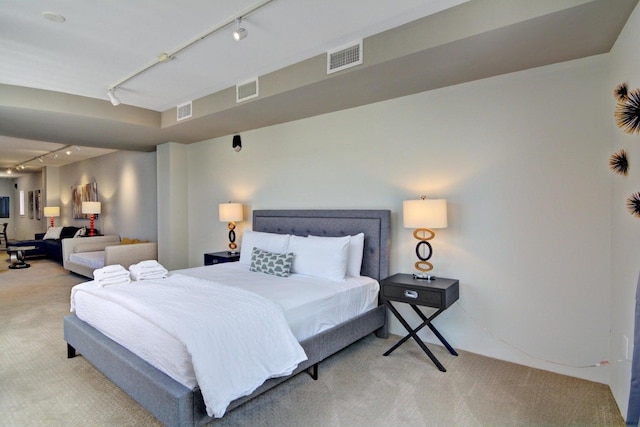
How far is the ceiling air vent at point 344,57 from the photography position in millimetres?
2818

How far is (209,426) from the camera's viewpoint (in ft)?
6.86

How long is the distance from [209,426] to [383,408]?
1.11 m

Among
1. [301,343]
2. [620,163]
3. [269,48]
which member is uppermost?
[269,48]

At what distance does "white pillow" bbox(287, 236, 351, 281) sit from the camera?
10.9 ft

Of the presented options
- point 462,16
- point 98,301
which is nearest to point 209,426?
point 98,301

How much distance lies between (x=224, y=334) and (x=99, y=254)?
5.63 m

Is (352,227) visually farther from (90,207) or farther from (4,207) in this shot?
(4,207)

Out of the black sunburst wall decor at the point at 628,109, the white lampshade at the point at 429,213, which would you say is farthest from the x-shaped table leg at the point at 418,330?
the black sunburst wall decor at the point at 628,109

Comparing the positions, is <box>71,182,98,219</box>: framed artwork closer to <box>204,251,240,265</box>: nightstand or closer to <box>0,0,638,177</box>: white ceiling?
<box>0,0,638,177</box>: white ceiling

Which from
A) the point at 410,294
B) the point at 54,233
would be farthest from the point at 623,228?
the point at 54,233

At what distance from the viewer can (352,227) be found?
3758 mm

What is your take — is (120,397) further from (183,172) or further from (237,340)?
(183,172)

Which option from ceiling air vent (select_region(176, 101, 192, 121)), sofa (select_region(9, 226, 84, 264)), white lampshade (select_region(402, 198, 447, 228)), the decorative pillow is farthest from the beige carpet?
sofa (select_region(9, 226, 84, 264))

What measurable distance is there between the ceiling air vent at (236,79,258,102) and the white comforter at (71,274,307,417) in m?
2.10
